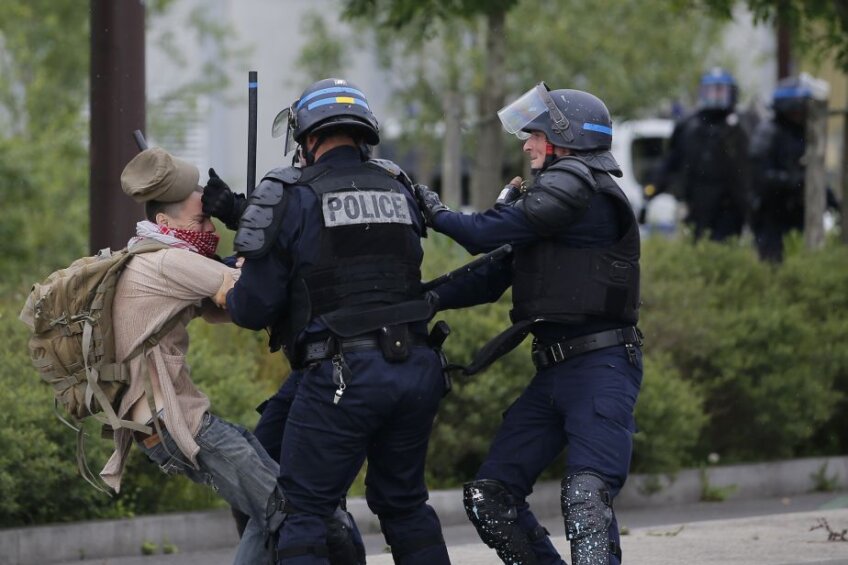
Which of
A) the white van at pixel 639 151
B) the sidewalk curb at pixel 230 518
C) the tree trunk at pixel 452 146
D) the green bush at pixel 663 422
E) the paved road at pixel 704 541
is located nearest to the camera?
the paved road at pixel 704 541

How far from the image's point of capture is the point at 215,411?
24.7 feet

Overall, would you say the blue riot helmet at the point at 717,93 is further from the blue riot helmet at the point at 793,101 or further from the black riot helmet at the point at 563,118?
the black riot helmet at the point at 563,118

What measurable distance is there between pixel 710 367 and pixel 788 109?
5.55 m

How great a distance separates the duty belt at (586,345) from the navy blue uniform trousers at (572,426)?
2cm

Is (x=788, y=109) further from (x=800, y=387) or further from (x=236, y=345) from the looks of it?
(x=236, y=345)

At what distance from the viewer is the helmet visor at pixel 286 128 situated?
5.32 metres

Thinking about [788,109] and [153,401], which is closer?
[153,401]

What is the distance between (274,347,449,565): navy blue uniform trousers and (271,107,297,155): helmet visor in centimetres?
80

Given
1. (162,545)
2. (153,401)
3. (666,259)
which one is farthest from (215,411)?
(666,259)

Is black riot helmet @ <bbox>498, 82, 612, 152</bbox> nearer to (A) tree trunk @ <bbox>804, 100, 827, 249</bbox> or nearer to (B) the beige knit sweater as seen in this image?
(B) the beige knit sweater

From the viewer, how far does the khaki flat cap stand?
208 inches

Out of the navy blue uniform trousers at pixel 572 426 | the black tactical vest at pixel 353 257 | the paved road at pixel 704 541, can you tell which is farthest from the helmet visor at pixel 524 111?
the paved road at pixel 704 541

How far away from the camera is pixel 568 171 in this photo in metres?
5.30

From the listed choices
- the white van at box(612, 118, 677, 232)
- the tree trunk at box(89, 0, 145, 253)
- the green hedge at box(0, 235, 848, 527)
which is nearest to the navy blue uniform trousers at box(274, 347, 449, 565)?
the green hedge at box(0, 235, 848, 527)
